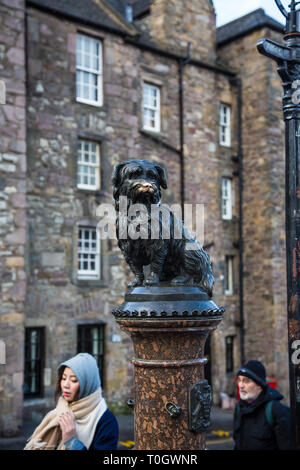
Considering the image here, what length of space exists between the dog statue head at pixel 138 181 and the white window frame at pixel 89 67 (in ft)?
39.8

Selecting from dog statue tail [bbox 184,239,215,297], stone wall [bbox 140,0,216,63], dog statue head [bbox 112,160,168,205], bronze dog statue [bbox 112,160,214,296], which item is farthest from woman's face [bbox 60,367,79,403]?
stone wall [bbox 140,0,216,63]

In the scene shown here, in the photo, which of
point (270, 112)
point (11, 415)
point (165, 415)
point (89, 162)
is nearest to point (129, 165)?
point (165, 415)

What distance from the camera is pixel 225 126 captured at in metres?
19.9

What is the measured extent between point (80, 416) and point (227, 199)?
16348mm

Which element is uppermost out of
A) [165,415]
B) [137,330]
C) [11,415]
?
[137,330]

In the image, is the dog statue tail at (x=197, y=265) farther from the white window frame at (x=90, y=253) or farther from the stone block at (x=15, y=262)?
the white window frame at (x=90, y=253)

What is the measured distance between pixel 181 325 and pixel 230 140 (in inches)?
685

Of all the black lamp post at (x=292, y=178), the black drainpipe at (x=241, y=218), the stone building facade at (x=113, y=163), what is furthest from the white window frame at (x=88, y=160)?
the black lamp post at (x=292, y=178)

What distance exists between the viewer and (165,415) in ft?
11.2

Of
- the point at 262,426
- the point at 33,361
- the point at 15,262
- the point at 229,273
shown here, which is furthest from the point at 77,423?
the point at 229,273

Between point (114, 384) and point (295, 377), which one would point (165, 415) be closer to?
point (295, 377)

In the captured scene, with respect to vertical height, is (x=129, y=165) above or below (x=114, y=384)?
above

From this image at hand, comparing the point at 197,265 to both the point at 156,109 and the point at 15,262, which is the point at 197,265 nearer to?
the point at 15,262

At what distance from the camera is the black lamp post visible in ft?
12.9
